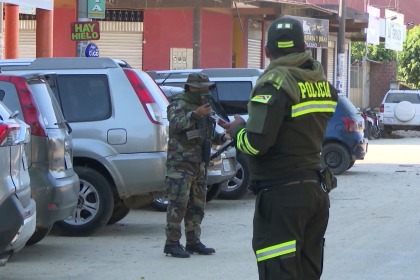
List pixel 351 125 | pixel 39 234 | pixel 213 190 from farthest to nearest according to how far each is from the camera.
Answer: pixel 351 125 → pixel 213 190 → pixel 39 234

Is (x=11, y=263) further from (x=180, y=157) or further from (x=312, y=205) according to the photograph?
(x=312, y=205)

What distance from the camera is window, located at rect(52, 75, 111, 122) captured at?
27.6ft

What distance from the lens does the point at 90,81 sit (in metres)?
8.52

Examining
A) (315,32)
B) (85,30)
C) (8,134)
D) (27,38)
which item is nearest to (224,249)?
(8,134)

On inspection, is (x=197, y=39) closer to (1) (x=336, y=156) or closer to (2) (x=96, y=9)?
(1) (x=336, y=156)

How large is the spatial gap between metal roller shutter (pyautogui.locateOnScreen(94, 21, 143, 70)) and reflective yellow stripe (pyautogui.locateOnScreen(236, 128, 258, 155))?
68.8ft

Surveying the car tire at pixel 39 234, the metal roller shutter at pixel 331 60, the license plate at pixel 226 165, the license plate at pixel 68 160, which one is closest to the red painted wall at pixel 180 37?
the metal roller shutter at pixel 331 60

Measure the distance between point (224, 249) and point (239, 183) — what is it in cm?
386

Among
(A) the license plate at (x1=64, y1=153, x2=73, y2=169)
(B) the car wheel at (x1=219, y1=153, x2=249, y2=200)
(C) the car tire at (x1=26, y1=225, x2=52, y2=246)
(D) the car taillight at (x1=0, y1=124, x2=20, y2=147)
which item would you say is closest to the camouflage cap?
(A) the license plate at (x1=64, y1=153, x2=73, y2=169)

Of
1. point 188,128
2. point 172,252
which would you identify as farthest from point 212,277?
point 188,128

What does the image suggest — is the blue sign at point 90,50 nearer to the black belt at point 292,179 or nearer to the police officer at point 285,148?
the police officer at point 285,148

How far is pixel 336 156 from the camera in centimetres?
1540

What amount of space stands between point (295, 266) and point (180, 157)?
314 cm

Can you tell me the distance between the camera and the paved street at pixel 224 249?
21.9 feet
